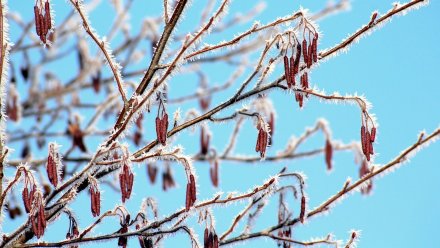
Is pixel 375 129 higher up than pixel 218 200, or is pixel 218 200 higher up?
pixel 375 129

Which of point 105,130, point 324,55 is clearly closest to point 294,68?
point 324,55

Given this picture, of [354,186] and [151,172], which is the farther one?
[151,172]

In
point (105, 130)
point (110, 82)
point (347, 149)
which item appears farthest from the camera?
point (110, 82)

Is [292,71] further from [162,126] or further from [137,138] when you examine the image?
[137,138]

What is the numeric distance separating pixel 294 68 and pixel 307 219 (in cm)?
81

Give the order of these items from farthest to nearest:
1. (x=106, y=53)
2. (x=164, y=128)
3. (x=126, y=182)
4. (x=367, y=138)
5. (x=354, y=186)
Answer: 1. (x=354, y=186)
2. (x=106, y=53)
3. (x=367, y=138)
4. (x=164, y=128)
5. (x=126, y=182)

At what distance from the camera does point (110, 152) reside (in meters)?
2.76

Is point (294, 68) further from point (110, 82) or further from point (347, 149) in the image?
point (110, 82)

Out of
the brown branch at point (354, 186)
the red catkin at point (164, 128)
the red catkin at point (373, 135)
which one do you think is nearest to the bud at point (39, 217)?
the red catkin at point (164, 128)

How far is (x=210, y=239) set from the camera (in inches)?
114

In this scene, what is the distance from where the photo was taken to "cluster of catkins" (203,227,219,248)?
2.89 meters

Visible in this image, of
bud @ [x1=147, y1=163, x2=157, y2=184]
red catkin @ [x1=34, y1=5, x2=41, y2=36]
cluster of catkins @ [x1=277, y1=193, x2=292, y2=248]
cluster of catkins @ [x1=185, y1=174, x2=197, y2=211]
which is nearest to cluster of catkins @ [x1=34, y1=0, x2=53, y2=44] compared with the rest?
red catkin @ [x1=34, y1=5, x2=41, y2=36]

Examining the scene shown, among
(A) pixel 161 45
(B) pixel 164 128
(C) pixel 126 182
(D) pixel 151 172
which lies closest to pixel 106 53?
(A) pixel 161 45

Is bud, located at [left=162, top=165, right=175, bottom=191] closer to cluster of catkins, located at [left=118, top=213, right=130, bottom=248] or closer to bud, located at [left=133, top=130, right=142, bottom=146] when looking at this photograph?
bud, located at [left=133, top=130, right=142, bottom=146]
